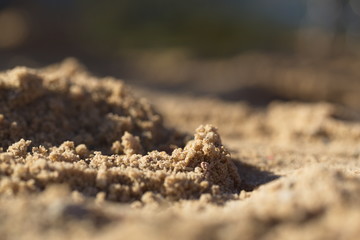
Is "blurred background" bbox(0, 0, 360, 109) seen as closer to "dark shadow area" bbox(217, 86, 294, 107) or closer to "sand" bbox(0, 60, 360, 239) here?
"dark shadow area" bbox(217, 86, 294, 107)

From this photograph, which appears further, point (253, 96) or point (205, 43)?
point (205, 43)

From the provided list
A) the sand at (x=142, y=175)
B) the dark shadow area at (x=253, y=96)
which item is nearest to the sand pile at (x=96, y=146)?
the sand at (x=142, y=175)

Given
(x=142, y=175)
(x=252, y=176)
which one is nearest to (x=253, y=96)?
(x=252, y=176)

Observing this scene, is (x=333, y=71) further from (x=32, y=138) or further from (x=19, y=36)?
(x=32, y=138)

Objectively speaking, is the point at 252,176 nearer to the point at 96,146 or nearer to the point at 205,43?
the point at 96,146

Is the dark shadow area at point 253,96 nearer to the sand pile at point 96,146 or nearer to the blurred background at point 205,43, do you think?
the blurred background at point 205,43

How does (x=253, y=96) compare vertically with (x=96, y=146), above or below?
above

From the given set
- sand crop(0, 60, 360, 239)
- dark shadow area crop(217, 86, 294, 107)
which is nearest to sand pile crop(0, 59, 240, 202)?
sand crop(0, 60, 360, 239)
